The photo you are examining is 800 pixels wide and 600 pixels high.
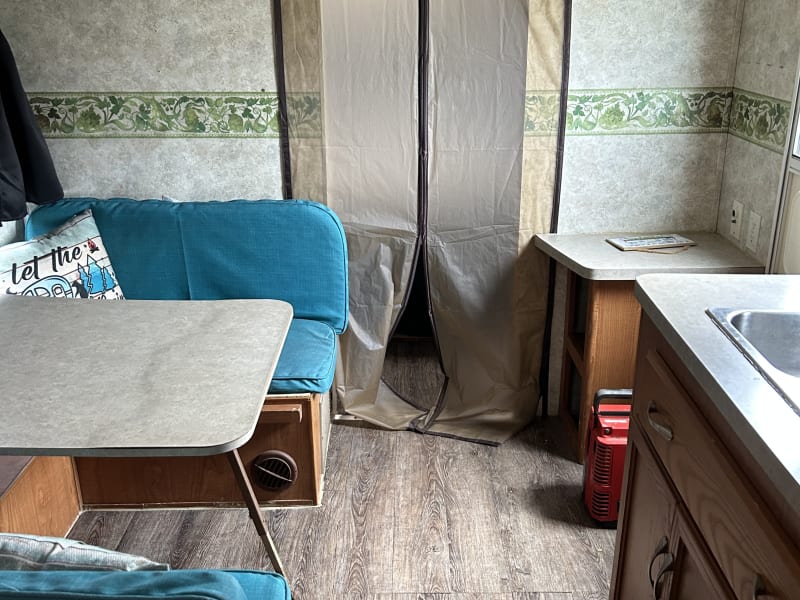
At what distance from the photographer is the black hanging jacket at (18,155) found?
94.4 inches

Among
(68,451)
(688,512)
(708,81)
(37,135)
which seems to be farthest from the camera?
(708,81)

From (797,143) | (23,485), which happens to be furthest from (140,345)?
(797,143)

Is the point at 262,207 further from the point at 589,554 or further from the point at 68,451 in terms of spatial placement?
the point at 589,554

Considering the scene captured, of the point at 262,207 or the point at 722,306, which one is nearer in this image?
the point at 722,306

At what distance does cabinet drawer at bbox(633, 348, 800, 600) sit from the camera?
3.31 ft

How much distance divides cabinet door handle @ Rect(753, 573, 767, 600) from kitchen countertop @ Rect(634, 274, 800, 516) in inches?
5.5

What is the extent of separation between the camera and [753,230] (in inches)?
101

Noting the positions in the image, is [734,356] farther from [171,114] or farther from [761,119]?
[171,114]

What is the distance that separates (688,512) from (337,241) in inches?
64.1

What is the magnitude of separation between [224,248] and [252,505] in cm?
97

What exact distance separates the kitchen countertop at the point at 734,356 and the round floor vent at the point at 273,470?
132cm

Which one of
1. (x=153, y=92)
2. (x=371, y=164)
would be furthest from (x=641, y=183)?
(x=153, y=92)

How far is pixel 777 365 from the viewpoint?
1475 millimetres

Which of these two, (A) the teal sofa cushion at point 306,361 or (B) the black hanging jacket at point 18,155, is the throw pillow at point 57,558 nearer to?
(A) the teal sofa cushion at point 306,361
